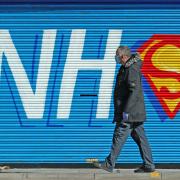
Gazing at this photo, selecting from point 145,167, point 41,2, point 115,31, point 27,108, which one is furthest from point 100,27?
point 145,167

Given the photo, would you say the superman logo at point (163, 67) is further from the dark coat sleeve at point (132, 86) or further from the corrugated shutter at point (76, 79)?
the dark coat sleeve at point (132, 86)

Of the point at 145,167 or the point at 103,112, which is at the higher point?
the point at 103,112

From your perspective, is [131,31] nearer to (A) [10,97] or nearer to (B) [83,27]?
(B) [83,27]

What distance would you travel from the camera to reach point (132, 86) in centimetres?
841

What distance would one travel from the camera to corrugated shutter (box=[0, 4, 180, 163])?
9758 mm

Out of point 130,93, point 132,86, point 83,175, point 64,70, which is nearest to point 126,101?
point 130,93

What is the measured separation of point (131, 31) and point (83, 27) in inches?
30.2

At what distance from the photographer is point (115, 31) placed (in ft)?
32.1

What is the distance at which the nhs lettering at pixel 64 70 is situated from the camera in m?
9.79

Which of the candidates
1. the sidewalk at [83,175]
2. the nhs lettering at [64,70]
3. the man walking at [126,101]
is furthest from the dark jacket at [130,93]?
the nhs lettering at [64,70]

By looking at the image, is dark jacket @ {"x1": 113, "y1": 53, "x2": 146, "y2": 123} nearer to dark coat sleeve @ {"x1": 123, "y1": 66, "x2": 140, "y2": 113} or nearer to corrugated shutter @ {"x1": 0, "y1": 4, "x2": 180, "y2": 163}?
dark coat sleeve @ {"x1": 123, "y1": 66, "x2": 140, "y2": 113}

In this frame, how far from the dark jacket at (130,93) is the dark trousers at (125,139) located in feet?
0.43

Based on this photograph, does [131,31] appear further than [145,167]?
Yes

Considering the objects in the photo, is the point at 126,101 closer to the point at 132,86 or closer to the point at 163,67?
the point at 132,86
